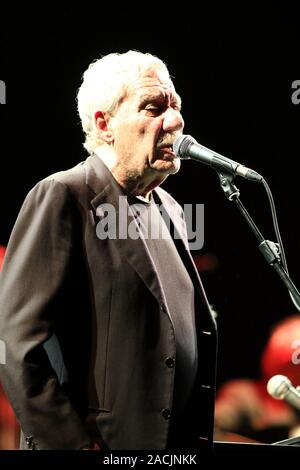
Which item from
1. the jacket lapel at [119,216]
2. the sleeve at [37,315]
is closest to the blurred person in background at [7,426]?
the jacket lapel at [119,216]

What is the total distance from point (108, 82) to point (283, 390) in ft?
3.54

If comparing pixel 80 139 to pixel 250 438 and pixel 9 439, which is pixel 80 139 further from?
pixel 250 438

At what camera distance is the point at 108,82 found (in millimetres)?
1974

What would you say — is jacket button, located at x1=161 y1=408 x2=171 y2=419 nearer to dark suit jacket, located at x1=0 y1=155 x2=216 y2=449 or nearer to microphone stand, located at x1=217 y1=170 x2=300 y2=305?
dark suit jacket, located at x1=0 y1=155 x2=216 y2=449

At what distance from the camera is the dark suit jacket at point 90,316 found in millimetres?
1608

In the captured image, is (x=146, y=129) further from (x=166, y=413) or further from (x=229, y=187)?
(x=166, y=413)

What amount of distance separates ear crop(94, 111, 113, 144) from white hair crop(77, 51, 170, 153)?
0.01 meters

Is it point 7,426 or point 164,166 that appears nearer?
point 164,166

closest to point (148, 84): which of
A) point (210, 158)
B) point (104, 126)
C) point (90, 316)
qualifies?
point (104, 126)

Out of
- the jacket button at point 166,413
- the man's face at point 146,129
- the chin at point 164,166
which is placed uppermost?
the man's face at point 146,129

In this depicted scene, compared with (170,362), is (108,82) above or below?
above

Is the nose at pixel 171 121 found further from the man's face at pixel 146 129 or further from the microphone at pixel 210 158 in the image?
the microphone at pixel 210 158

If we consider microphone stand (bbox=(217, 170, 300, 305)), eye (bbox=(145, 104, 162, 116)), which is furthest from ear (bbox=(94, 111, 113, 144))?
microphone stand (bbox=(217, 170, 300, 305))
